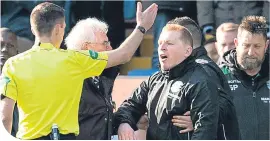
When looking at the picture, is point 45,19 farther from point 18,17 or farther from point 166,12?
point 18,17

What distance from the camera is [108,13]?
357 inches

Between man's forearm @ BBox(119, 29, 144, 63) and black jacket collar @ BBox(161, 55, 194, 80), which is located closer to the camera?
man's forearm @ BBox(119, 29, 144, 63)

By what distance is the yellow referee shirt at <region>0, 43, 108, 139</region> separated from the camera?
206 inches

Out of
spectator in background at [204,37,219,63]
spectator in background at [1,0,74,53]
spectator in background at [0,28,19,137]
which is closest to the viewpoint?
spectator in background at [0,28,19,137]

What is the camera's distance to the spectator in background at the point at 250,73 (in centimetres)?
680

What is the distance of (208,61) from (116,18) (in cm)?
333

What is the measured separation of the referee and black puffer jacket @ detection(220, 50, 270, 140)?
1.78 meters

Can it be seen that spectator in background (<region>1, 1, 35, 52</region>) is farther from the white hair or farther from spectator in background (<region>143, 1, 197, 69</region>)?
the white hair

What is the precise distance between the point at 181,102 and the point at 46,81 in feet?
3.23

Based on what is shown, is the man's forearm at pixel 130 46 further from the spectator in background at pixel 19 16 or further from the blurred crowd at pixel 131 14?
the spectator in background at pixel 19 16

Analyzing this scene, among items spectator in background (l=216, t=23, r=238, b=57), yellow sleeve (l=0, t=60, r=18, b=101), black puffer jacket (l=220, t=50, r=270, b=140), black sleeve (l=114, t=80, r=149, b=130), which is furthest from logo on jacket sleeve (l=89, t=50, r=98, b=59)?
spectator in background (l=216, t=23, r=238, b=57)

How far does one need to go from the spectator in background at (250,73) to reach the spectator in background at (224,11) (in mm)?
1527

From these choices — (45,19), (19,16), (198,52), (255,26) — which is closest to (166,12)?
(19,16)

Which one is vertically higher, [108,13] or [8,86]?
Answer: [108,13]
